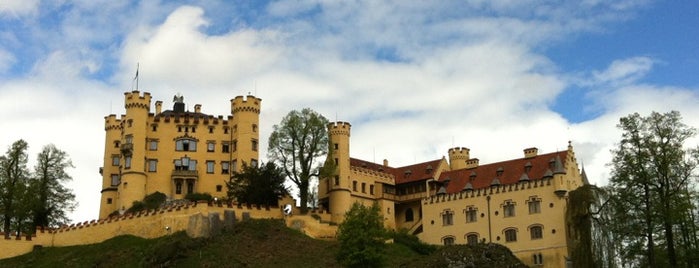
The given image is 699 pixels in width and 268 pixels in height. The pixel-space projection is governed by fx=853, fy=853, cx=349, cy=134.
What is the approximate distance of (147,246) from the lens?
6706 centimetres

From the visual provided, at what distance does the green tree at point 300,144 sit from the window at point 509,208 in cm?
1752

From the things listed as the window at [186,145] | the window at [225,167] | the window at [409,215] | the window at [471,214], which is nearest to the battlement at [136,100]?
the window at [186,145]

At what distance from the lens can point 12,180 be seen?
258 feet

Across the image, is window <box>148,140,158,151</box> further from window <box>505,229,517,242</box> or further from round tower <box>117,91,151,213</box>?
window <box>505,229,517,242</box>

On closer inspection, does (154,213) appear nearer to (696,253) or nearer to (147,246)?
(147,246)

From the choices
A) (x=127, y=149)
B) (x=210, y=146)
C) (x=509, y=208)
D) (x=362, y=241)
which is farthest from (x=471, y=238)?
(x=127, y=149)

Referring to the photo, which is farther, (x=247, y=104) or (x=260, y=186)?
(x=247, y=104)

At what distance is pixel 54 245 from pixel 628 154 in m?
47.5

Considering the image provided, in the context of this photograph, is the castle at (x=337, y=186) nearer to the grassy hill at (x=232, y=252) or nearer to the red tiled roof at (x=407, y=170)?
the red tiled roof at (x=407, y=170)

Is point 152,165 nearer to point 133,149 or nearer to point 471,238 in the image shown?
point 133,149

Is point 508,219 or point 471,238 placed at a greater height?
point 508,219

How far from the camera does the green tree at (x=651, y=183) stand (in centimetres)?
5466

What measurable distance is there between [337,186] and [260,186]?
9380 mm

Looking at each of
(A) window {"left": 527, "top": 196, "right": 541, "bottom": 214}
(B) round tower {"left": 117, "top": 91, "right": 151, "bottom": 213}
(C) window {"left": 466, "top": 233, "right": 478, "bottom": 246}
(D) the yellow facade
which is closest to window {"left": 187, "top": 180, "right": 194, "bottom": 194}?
(D) the yellow facade
